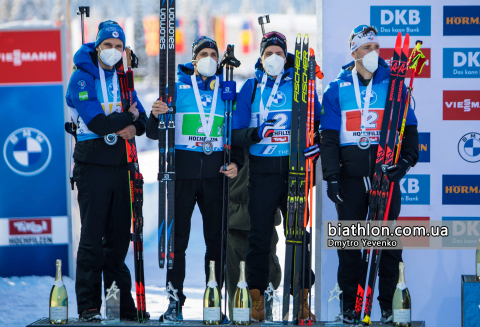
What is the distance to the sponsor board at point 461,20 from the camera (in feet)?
12.6

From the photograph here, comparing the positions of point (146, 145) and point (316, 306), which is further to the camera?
point (146, 145)

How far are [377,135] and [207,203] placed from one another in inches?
47.7

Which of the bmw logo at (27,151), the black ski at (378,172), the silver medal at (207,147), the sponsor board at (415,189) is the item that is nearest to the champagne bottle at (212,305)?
the silver medal at (207,147)

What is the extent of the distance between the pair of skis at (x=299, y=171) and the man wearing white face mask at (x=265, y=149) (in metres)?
0.11

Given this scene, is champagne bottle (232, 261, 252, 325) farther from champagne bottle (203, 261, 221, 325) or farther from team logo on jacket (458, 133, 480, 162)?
team logo on jacket (458, 133, 480, 162)

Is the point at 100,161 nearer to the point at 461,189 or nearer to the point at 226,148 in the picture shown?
the point at 226,148

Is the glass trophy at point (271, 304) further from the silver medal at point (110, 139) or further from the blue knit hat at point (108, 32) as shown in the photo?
the blue knit hat at point (108, 32)

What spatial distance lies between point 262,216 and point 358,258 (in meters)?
0.69

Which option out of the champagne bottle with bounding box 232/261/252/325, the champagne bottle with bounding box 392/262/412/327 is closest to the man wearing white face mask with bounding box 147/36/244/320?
the champagne bottle with bounding box 232/261/252/325

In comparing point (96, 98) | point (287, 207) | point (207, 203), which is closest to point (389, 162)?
point (287, 207)

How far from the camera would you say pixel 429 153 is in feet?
12.9

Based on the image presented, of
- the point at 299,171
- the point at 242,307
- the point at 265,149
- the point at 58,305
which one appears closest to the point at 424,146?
the point at 299,171

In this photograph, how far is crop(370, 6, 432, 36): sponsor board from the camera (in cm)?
382

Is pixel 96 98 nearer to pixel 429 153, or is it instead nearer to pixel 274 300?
pixel 274 300
